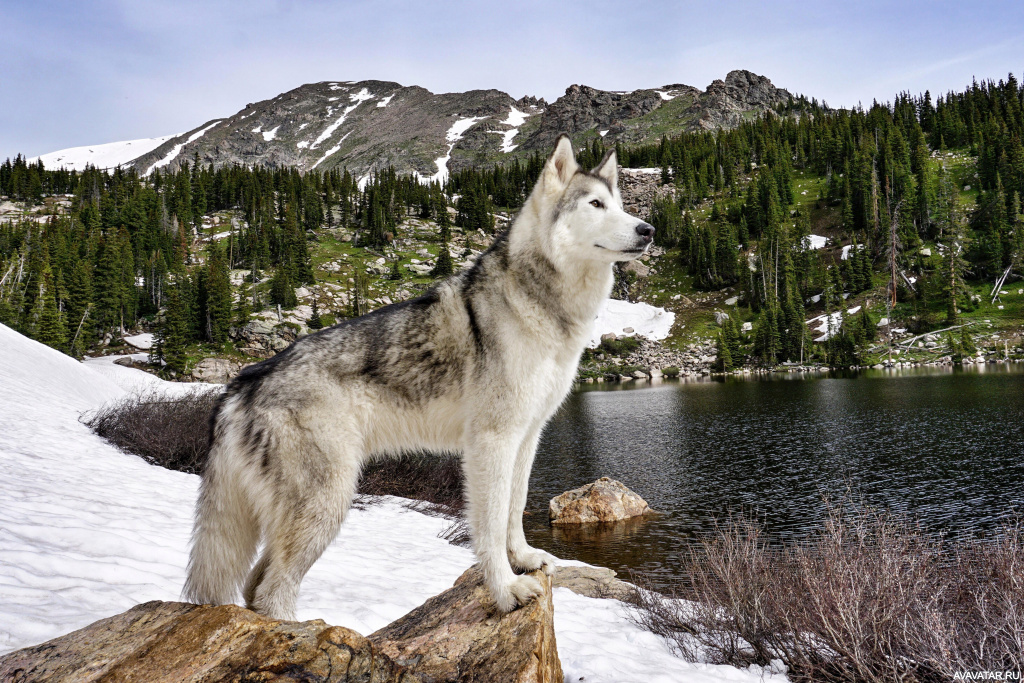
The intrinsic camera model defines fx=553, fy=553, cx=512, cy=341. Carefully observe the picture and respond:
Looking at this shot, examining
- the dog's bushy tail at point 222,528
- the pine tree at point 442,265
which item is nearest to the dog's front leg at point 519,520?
the dog's bushy tail at point 222,528

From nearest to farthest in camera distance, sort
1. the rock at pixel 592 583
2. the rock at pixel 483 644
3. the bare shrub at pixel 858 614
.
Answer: the rock at pixel 483 644
the bare shrub at pixel 858 614
the rock at pixel 592 583

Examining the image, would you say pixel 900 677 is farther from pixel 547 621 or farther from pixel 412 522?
pixel 412 522

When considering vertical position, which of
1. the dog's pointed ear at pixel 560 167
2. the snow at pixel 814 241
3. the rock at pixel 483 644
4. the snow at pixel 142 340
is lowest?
the rock at pixel 483 644

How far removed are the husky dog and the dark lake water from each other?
12.6 m

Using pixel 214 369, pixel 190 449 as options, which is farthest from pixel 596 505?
pixel 214 369

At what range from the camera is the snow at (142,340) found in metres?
86.2

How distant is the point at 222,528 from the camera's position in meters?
3.92

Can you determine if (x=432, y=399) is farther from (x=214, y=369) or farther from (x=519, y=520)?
(x=214, y=369)

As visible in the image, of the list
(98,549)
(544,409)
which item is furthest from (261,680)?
(98,549)

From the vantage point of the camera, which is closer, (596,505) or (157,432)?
(157,432)

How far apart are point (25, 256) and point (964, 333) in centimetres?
14709

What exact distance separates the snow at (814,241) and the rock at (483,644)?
13623 centimetres

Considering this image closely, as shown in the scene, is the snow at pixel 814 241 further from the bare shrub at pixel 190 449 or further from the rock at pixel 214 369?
the bare shrub at pixel 190 449

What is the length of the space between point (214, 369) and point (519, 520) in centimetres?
8547
